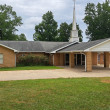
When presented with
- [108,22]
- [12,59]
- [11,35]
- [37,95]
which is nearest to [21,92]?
[37,95]

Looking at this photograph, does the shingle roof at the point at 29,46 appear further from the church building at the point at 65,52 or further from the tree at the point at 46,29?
the tree at the point at 46,29

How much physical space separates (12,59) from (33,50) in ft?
14.4

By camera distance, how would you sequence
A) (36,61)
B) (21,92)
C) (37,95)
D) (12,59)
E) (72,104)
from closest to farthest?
(72,104), (37,95), (21,92), (12,59), (36,61)

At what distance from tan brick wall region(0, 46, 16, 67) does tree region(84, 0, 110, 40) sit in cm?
3121

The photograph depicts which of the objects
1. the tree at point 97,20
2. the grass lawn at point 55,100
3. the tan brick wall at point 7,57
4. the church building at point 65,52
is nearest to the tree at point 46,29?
the tree at point 97,20

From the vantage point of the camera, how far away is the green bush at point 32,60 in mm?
24344

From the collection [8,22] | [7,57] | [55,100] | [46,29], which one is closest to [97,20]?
[46,29]

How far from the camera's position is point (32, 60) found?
24.8m

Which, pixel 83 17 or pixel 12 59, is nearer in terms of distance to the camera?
pixel 12 59

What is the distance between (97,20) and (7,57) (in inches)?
1350

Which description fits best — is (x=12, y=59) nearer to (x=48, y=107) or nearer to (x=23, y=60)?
(x=23, y=60)

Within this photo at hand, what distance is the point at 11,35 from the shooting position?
4569 cm

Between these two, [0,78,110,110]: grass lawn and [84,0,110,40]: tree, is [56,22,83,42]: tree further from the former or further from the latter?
[0,78,110,110]: grass lawn

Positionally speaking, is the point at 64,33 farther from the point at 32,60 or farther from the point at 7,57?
the point at 7,57
